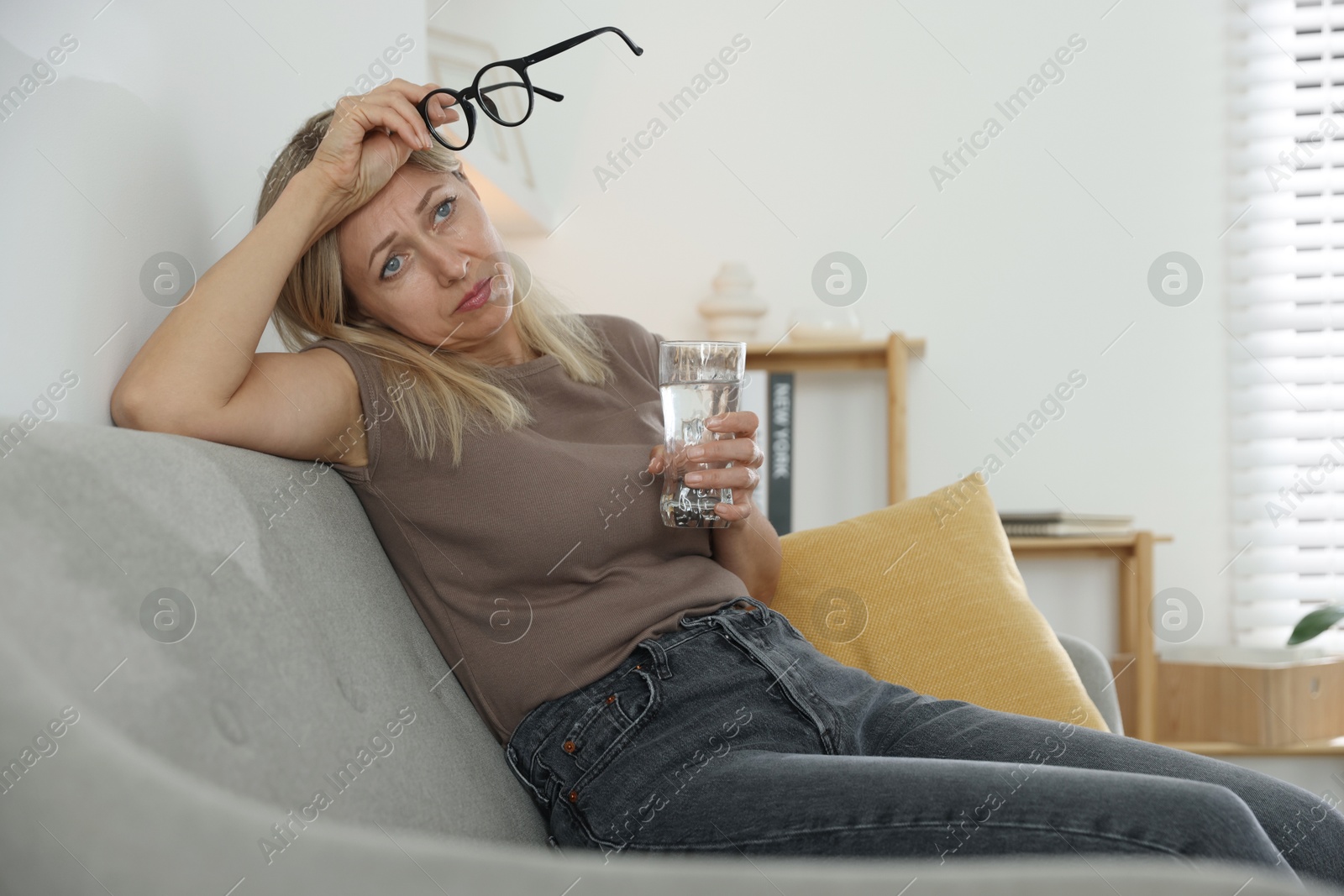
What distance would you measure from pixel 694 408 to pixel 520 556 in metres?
0.24

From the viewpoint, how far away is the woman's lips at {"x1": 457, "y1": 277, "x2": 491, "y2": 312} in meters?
1.16

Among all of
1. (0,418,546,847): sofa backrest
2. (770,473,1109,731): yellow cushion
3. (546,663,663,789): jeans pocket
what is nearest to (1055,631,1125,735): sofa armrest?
(770,473,1109,731): yellow cushion

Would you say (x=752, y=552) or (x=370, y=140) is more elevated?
(x=370, y=140)

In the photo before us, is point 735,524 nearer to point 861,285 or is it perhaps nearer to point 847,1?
point 861,285

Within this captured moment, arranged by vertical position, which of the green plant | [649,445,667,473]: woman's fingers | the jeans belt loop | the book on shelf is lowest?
the green plant

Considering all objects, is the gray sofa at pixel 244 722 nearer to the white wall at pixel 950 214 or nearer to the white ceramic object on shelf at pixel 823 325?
the white ceramic object on shelf at pixel 823 325

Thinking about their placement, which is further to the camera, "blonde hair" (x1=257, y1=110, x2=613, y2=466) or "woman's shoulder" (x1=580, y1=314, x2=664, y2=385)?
"woman's shoulder" (x1=580, y1=314, x2=664, y2=385)

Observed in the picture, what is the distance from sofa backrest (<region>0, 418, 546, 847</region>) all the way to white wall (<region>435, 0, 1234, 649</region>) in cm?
194

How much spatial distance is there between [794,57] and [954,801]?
258 centimetres

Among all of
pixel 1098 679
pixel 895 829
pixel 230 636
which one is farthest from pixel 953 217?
pixel 230 636

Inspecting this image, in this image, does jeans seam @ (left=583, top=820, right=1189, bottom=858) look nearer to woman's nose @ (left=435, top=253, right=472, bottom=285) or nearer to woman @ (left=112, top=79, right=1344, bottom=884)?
woman @ (left=112, top=79, right=1344, bottom=884)

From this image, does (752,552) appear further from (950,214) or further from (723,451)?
(950,214)

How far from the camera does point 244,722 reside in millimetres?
650

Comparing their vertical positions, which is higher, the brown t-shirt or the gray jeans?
the brown t-shirt
